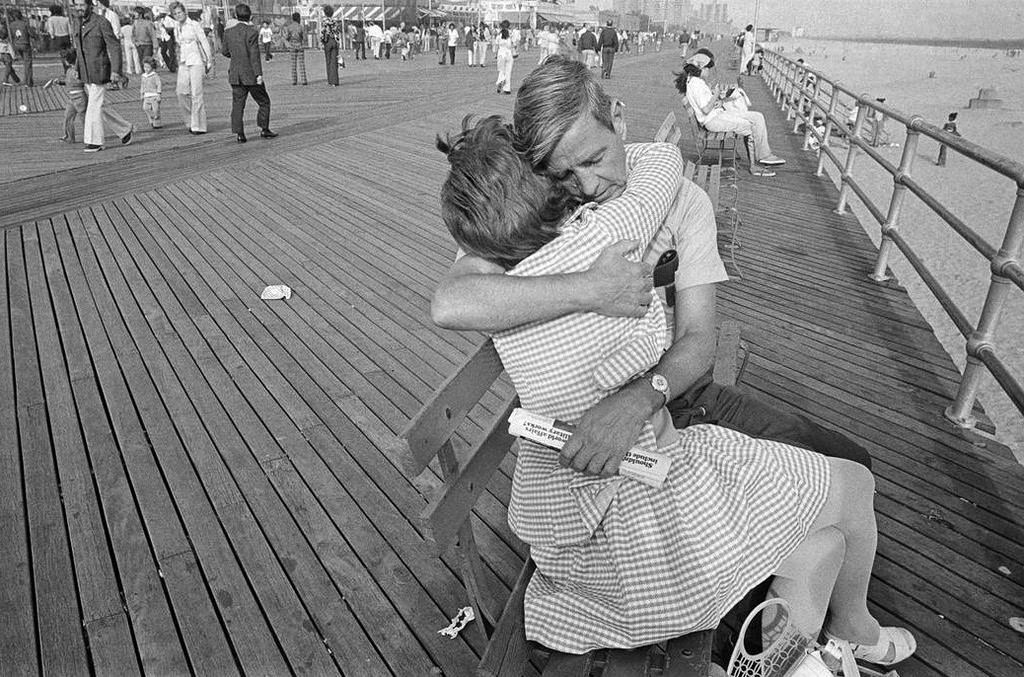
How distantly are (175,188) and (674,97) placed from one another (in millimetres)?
12299

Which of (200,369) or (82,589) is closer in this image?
(82,589)

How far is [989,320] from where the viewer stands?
3143 mm

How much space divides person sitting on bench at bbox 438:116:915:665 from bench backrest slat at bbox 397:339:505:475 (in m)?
0.17

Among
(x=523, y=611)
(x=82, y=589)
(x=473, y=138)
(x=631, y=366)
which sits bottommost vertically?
(x=82, y=589)

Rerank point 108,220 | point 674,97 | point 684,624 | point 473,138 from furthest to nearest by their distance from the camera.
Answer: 1. point 674,97
2. point 108,220
3. point 473,138
4. point 684,624

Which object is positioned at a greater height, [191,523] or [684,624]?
[684,624]

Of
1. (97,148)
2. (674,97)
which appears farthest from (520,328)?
(674,97)

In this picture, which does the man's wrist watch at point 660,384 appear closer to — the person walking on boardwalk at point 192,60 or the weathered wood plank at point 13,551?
the weathered wood plank at point 13,551

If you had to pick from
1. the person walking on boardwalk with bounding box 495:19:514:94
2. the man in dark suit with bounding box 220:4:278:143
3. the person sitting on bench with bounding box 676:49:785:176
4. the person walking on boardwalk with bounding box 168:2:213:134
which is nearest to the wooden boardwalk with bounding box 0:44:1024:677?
the person sitting on bench with bounding box 676:49:785:176

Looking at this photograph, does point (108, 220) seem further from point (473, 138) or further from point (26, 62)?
point (26, 62)

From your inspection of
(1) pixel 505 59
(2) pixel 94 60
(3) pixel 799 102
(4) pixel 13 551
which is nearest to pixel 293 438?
(4) pixel 13 551

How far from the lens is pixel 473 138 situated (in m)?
1.70

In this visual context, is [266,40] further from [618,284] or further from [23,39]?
[618,284]

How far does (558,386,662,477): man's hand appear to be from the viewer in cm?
152
